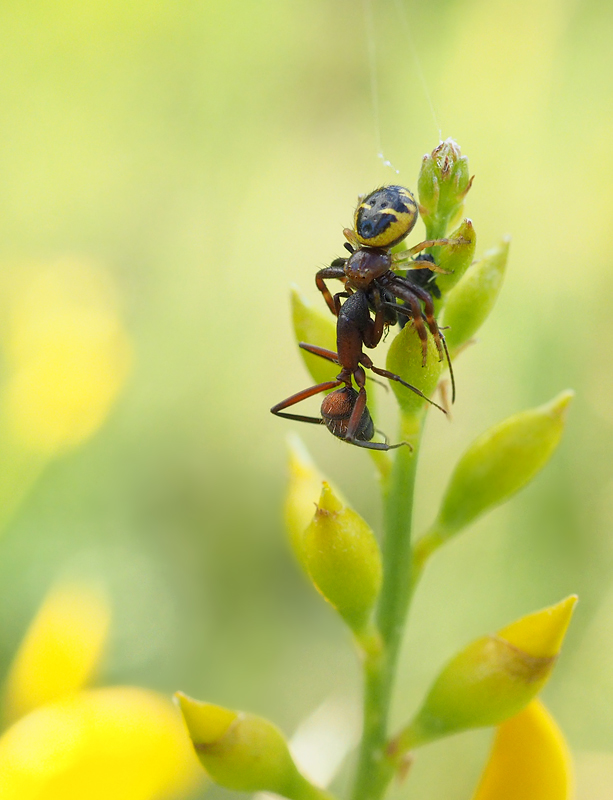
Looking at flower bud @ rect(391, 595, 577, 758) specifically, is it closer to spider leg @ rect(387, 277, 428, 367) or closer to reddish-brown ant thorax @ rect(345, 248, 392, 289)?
spider leg @ rect(387, 277, 428, 367)

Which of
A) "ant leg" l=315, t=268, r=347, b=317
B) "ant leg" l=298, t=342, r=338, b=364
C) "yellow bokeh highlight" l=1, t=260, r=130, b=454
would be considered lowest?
"ant leg" l=298, t=342, r=338, b=364

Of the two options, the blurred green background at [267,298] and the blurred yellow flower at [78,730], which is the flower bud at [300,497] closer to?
the blurred yellow flower at [78,730]

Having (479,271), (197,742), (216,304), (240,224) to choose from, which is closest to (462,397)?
(216,304)

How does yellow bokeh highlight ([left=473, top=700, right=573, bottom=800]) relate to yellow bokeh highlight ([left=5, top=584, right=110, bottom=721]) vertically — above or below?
below

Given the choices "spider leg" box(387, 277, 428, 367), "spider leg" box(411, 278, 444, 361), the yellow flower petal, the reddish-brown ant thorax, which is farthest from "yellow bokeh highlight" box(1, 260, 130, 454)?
"spider leg" box(411, 278, 444, 361)

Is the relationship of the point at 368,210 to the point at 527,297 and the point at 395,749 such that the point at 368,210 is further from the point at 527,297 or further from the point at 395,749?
the point at 527,297

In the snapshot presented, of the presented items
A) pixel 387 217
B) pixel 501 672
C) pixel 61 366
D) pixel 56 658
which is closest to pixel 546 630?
pixel 501 672
